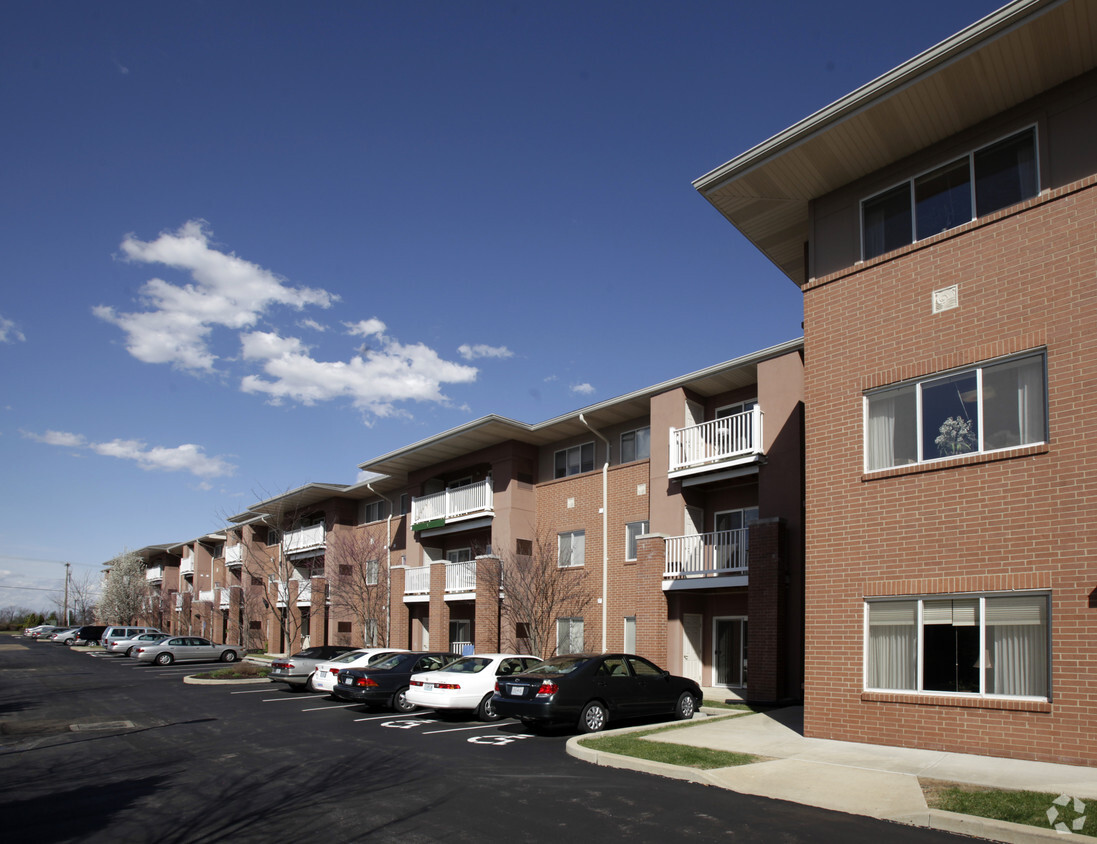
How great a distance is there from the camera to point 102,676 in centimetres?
3152

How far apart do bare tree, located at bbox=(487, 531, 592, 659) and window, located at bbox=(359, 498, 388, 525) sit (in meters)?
12.8

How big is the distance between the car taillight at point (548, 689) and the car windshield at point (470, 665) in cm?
319

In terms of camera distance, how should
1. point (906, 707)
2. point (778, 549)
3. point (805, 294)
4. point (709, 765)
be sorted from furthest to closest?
point (778, 549) < point (805, 294) < point (906, 707) < point (709, 765)

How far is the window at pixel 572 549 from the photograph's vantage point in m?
26.2

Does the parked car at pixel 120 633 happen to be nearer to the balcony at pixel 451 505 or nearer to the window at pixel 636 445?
the balcony at pixel 451 505

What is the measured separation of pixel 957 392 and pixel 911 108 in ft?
14.1

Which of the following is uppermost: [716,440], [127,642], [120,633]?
[716,440]

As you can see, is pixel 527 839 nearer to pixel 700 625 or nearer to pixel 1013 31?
pixel 1013 31

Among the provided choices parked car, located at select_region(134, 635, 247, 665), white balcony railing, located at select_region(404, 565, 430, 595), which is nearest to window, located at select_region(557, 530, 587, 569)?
white balcony railing, located at select_region(404, 565, 430, 595)

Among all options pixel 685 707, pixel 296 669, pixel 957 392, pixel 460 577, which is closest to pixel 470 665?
pixel 685 707

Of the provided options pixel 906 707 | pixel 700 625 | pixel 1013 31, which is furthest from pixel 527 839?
pixel 700 625

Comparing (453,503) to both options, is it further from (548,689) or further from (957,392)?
(957,392)

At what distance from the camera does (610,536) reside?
82.2 feet

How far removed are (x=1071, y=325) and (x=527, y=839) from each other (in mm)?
9363
